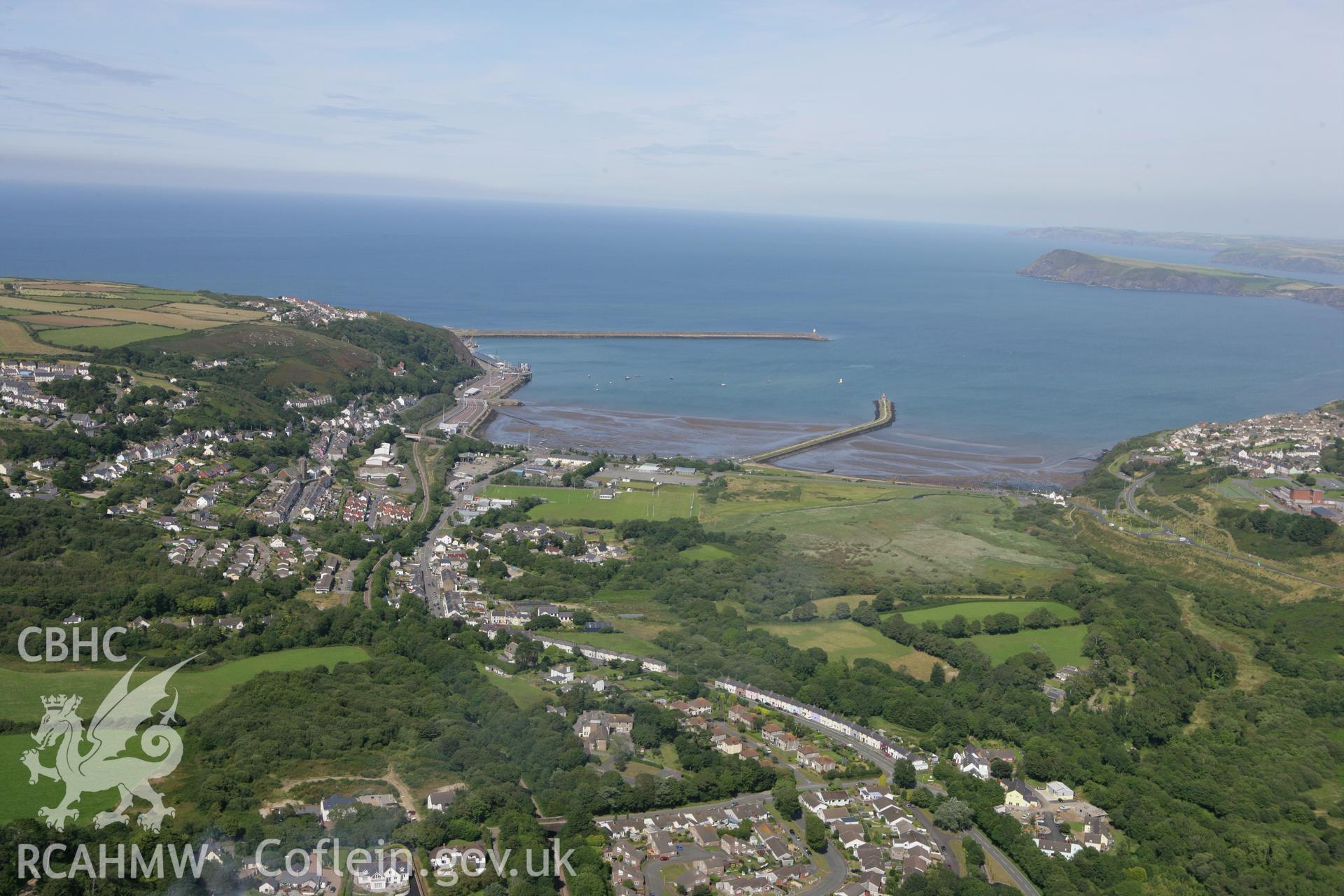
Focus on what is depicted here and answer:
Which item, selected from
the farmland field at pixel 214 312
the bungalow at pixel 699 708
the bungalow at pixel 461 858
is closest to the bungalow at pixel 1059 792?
the bungalow at pixel 699 708

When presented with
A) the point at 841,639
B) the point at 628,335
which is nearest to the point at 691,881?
the point at 841,639

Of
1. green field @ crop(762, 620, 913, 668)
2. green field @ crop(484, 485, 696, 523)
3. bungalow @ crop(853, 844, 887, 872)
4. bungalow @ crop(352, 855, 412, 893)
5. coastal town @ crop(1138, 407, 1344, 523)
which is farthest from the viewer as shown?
coastal town @ crop(1138, 407, 1344, 523)

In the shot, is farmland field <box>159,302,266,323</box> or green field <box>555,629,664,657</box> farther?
farmland field <box>159,302,266,323</box>

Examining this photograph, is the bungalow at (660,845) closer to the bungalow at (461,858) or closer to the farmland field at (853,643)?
the bungalow at (461,858)

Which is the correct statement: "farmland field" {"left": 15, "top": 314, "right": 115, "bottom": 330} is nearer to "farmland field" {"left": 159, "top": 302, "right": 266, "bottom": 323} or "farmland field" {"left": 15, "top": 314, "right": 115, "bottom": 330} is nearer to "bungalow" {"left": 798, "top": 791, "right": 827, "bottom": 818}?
"farmland field" {"left": 159, "top": 302, "right": 266, "bottom": 323}

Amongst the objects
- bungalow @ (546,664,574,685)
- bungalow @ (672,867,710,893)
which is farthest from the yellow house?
bungalow @ (546,664,574,685)

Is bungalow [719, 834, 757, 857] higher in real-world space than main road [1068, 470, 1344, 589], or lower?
lower
